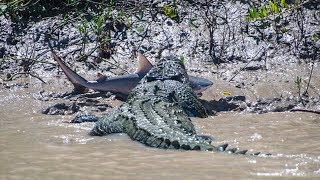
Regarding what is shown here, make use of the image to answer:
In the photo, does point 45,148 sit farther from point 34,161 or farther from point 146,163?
point 146,163

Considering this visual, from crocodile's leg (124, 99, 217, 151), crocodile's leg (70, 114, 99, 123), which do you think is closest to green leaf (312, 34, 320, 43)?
crocodile's leg (124, 99, 217, 151)

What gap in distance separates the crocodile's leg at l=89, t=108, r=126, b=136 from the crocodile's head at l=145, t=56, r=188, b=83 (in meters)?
1.36

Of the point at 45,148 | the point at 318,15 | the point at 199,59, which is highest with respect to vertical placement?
the point at 318,15

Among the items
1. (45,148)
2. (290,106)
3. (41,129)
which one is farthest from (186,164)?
(290,106)

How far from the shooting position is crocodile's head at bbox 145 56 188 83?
6.91m

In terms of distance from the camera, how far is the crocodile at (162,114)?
4.58 metres

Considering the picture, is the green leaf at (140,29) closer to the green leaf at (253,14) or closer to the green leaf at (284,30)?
the green leaf at (253,14)

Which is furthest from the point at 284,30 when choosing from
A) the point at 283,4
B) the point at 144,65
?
the point at 144,65

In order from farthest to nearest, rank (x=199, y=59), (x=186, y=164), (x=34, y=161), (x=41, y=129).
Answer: (x=199, y=59), (x=41, y=129), (x=34, y=161), (x=186, y=164)

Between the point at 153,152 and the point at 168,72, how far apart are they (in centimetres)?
260

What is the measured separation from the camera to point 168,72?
6961 millimetres

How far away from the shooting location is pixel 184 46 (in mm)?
8133

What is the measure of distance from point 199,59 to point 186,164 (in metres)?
4.21

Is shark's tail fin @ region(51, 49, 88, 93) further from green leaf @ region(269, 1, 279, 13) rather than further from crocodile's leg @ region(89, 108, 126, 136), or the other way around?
green leaf @ region(269, 1, 279, 13)
